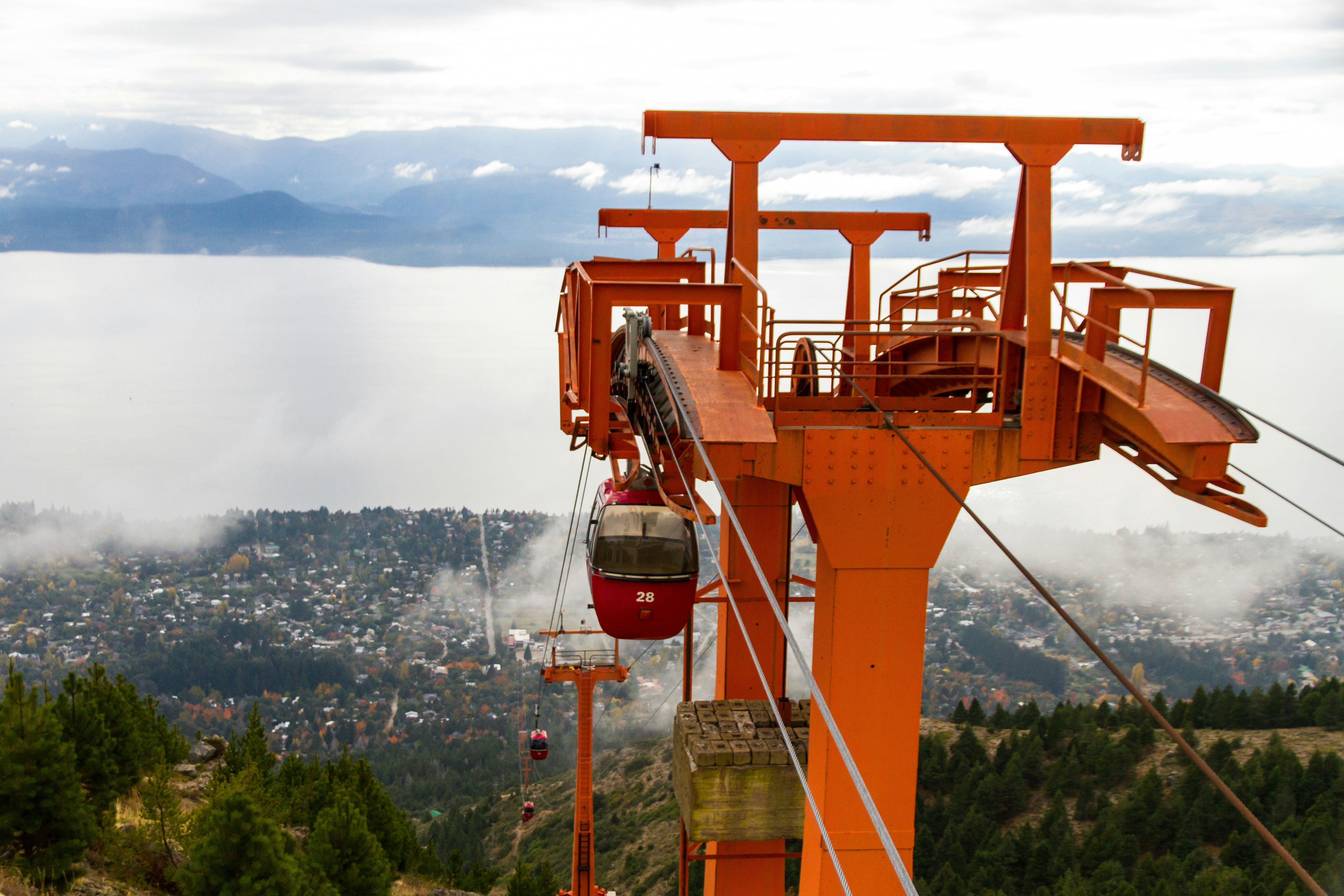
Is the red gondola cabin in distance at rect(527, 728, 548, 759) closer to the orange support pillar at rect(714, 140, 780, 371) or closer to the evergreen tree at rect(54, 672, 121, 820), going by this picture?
the evergreen tree at rect(54, 672, 121, 820)

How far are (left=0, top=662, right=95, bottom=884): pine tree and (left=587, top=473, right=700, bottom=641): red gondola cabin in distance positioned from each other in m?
9.01

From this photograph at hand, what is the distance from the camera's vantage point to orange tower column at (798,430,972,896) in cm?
978

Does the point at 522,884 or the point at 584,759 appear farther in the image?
the point at 522,884

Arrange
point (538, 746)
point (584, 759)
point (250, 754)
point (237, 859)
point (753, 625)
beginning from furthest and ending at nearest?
point (250, 754)
point (538, 746)
point (584, 759)
point (237, 859)
point (753, 625)

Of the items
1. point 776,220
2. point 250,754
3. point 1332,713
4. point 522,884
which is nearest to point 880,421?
point 776,220

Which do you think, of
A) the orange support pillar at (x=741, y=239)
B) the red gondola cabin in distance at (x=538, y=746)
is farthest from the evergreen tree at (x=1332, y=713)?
the orange support pillar at (x=741, y=239)

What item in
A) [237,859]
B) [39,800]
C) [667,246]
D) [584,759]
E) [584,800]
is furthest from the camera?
[584,800]

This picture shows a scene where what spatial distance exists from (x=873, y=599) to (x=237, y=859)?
35.5 ft

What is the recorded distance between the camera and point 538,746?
29922 mm

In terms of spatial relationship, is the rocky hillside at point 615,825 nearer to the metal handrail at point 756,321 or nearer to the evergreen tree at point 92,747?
the evergreen tree at point 92,747

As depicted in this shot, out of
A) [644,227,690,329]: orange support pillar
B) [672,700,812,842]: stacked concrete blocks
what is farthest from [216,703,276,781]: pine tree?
[672,700,812,842]: stacked concrete blocks

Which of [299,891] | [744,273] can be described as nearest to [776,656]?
[744,273]

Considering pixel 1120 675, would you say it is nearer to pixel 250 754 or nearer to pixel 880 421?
pixel 880 421

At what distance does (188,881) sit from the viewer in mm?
15133
